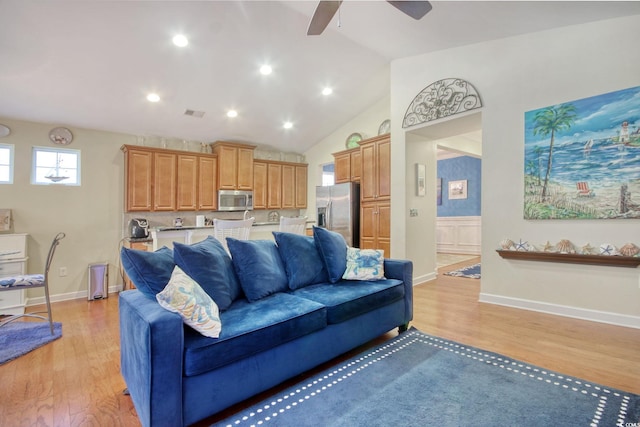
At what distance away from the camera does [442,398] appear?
1803 millimetres

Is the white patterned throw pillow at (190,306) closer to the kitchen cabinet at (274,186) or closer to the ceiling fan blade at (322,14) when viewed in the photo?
the ceiling fan blade at (322,14)

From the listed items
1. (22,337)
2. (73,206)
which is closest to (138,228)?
(73,206)

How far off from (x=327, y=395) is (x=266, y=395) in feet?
1.26

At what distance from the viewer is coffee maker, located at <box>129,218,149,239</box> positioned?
4.60m

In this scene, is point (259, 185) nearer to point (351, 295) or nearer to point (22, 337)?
point (22, 337)

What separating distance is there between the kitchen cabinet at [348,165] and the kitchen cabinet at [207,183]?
2.33 meters


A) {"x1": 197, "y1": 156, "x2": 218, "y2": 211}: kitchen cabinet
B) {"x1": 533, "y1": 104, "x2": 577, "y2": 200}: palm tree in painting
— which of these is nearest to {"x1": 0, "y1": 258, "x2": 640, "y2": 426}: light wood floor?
{"x1": 533, "y1": 104, "x2": 577, "y2": 200}: palm tree in painting

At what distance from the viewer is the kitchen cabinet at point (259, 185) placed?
6.30m

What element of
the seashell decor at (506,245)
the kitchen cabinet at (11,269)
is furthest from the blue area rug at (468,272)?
the kitchen cabinet at (11,269)

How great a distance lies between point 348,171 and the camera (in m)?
5.82

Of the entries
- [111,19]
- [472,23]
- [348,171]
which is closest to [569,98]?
[472,23]

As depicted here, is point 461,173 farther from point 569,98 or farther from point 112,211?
point 112,211

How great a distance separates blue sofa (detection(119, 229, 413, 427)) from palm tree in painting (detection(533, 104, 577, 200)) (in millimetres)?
1999

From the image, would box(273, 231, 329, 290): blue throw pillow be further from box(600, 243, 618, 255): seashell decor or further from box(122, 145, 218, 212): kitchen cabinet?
box(122, 145, 218, 212): kitchen cabinet
